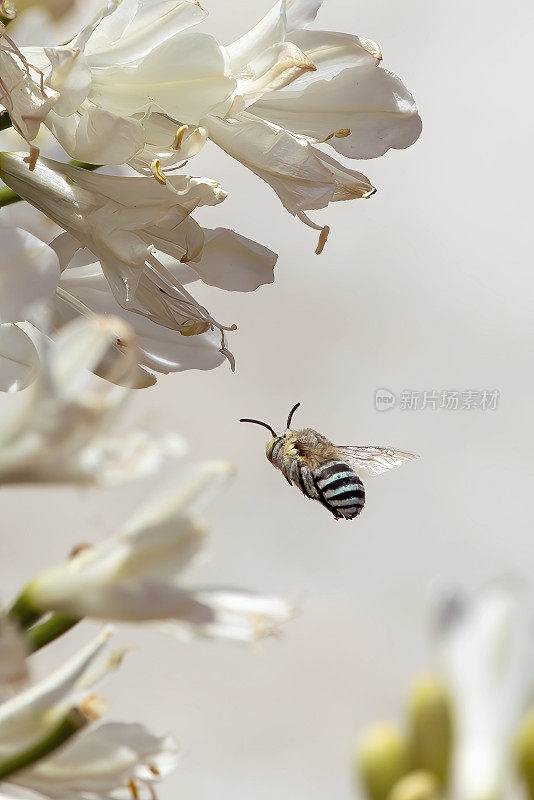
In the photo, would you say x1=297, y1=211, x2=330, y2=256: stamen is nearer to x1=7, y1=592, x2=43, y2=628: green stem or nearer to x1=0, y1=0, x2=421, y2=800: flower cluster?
x1=0, y1=0, x2=421, y2=800: flower cluster

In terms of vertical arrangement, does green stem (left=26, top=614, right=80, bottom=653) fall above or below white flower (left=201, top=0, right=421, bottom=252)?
below

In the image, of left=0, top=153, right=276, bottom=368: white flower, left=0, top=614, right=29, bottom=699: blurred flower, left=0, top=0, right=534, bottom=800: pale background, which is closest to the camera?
left=0, top=614, right=29, bottom=699: blurred flower

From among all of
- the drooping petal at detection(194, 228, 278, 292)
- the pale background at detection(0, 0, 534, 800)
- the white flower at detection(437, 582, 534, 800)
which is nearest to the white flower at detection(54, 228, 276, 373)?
the drooping petal at detection(194, 228, 278, 292)

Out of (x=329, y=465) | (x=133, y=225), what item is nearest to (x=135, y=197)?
(x=133, y=225)

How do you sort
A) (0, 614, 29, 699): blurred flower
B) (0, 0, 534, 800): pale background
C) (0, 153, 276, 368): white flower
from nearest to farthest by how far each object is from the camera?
(0, 614, 29, 699): blurred flower
(0, 153, 276, 368): white flower
(0, 0, 534, 800): pale background

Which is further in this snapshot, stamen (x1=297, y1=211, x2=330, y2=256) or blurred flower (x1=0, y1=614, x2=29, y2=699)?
stamen (x1=297, y1=211, x2=330, y2=256)

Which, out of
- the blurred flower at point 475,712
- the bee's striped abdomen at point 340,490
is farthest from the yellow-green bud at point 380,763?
the bee's striped abdomen at point 340,490

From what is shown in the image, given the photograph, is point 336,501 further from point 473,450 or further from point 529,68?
point 529,68
